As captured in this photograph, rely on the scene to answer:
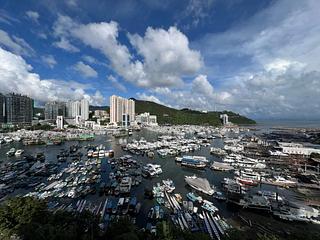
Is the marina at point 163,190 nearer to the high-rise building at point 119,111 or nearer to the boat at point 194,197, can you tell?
the boat at point 194,197

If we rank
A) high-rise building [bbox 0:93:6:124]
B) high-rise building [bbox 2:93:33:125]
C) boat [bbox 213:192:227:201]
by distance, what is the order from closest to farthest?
boat [bbox 213:192:227:201] → high-rise building [bbox 0:93:6:124] → high-rise building [bbox 2:93:33:125]

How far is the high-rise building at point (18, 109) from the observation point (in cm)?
5947

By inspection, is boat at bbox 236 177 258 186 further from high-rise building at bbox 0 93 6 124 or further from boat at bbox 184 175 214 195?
high-rise building at bbox 0 93 6 124

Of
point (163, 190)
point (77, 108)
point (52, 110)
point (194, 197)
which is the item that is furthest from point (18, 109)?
point (194, 197)

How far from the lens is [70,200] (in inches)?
500

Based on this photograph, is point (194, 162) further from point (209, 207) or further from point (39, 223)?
point (39, 223)

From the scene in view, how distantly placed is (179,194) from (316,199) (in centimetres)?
918

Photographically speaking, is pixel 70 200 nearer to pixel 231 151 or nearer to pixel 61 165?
pixel 61 165

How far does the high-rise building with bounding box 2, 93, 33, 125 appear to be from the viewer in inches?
2341

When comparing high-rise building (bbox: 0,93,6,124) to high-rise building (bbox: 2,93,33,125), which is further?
high-rise building (bbox: 2,93,33,125)

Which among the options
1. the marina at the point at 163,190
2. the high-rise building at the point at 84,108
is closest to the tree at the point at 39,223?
the marina at the point at 163,190

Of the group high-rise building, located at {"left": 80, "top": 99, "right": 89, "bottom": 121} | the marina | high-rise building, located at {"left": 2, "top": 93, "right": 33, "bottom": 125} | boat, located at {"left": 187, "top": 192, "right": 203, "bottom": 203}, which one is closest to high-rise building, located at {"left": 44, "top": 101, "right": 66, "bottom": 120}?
high-rise building, located at {"left": 80, "top": 99, "right": 89, "bottom": 121}

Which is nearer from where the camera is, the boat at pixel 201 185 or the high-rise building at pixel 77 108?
the boat at pixel 201 185

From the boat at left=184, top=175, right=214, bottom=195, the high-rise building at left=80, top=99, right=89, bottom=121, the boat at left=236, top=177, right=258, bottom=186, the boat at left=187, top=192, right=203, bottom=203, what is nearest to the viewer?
the boat at left=187, top=192, right=203, bottom=203
